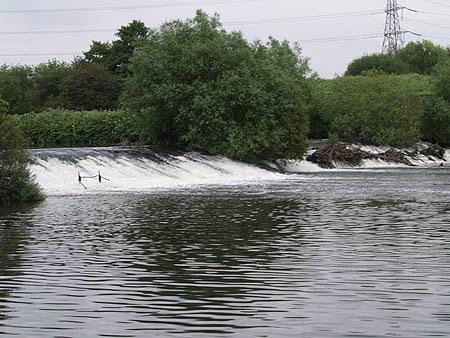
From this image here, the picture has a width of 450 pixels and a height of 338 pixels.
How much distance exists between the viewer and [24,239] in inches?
744

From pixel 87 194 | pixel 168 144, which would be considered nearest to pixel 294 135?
pixel 168 144

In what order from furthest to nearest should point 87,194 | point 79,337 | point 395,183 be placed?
point 395,183
point 87,194
point 79,337

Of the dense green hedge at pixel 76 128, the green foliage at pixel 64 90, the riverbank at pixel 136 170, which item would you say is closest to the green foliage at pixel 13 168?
the riverbank at pixel 136 170

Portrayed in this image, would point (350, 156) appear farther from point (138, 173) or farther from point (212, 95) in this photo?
point (138, 173)

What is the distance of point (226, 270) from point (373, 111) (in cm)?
5481

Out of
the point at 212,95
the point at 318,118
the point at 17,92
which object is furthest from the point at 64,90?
the point at 212,95

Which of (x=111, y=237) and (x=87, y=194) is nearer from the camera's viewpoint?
(x=111, y=237)

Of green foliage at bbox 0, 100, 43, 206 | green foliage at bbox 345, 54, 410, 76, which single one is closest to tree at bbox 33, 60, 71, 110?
green foliage at bbox 345, 54, 410, 76

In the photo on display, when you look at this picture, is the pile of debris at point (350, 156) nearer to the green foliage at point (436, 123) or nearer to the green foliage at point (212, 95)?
the green foliage at point (212, 95)

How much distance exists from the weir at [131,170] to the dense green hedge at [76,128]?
1530 centimetres

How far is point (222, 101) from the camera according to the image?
49.2 meters

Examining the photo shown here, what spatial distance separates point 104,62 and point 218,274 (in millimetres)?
89408

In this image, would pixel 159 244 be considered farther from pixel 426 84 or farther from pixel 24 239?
pixel 426 84

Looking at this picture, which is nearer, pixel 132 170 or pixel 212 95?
pixel 132 170
